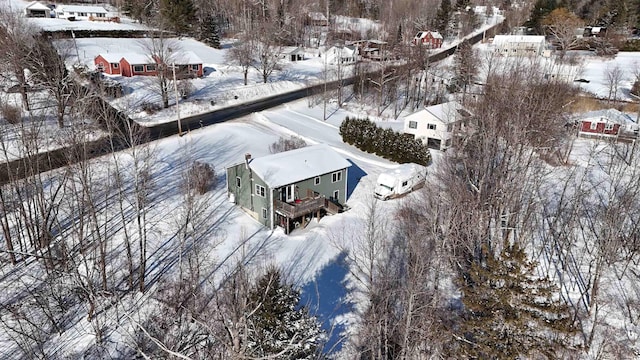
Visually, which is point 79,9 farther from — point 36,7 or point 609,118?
point 609,118

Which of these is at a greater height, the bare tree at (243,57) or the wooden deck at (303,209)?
the bare tree at (243,57)

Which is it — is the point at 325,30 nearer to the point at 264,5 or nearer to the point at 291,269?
the point at 264,5

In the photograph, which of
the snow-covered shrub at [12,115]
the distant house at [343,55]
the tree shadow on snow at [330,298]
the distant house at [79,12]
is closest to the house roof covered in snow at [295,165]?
the tree shadow on snow at [330,298]

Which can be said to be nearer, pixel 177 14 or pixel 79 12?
pixel 177 14

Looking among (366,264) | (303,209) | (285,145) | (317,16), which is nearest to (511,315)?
(366,264)

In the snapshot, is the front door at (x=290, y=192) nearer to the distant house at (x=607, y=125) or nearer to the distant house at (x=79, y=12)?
the distant house at (x=607, y=125)

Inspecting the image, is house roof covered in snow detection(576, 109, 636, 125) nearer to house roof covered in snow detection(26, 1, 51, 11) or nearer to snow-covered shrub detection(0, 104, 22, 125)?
snow-covered shrub detection(0, 104, 22, 125)
